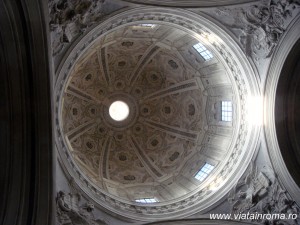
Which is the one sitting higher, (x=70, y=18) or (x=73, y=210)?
(x=70, y=18)

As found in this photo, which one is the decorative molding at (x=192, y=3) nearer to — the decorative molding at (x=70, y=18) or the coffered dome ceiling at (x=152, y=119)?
the decorative molding at (x=70, y=18)

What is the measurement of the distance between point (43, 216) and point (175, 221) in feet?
16.6

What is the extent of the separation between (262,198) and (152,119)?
419 inches

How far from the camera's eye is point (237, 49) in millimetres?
14172

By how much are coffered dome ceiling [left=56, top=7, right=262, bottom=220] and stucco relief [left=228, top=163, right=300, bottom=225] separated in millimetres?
802

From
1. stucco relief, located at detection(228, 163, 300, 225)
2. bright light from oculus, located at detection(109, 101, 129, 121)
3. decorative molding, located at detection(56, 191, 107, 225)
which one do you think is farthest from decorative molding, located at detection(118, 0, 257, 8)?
bright light from oculus, located at detection(109, 101, 129, 121)

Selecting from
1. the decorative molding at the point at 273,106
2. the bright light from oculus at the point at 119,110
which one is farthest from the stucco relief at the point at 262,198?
the bright light from oculus at the point at 119,110

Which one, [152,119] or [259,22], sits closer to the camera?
[259,22]

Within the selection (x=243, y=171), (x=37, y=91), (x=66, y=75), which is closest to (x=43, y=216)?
(x=37, y=91)

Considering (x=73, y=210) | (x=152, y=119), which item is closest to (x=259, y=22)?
(x=73, y=210)

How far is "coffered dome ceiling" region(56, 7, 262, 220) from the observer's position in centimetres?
1599

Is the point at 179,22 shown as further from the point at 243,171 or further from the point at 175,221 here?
the point at 175,221

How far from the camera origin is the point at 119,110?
23.9 meters

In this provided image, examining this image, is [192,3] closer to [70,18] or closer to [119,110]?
[70,18]
